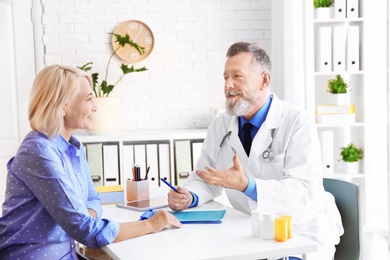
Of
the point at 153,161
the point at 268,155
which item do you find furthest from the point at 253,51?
the point at 153,161

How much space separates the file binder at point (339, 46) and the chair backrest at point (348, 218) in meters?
2.13

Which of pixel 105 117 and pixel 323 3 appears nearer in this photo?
pixel 323 3

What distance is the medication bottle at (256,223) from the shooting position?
2.25 metres

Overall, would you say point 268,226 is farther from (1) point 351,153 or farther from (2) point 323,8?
(2) point 323,8

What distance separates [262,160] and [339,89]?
221cm

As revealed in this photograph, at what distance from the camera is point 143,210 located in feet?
9.22

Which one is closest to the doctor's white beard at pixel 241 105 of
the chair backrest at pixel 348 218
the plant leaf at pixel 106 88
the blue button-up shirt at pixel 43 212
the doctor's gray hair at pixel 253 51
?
the doctor's gray hair at pixel 253 51

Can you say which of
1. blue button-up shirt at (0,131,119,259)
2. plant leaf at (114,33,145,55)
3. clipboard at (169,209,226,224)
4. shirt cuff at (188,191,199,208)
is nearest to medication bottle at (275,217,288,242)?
clipboard at (169,209,226,224)

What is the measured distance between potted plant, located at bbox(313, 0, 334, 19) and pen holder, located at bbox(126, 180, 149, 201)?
249 cm

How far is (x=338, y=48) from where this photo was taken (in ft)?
15.9

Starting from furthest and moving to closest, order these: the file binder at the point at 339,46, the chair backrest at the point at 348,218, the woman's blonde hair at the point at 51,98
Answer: the file binder at the point at 339,46 → the chair backrest at the point at 348,218 → the woman's blonde hair at the point at 51,98

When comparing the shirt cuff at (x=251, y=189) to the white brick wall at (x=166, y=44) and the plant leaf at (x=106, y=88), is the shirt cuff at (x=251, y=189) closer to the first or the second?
the plant leaf at (x=106, y=88)

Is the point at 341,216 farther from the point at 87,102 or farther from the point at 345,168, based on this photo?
the point at 345,168

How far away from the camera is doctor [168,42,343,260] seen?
266 cm
